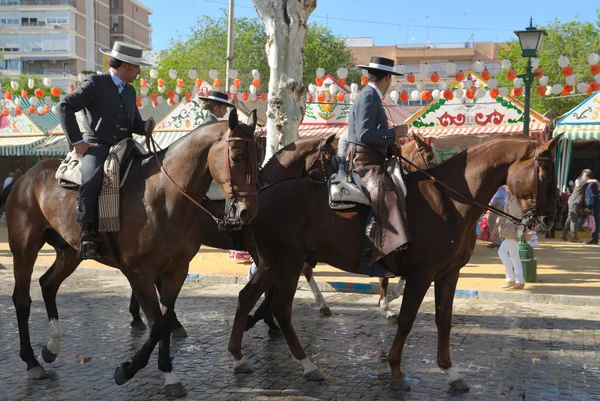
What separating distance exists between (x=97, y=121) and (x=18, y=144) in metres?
21.6

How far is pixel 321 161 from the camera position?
7312mm

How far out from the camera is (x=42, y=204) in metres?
→ 6.27

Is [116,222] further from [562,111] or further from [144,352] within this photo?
[562,111]

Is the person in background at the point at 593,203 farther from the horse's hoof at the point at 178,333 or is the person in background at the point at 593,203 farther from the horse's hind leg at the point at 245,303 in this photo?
the horse's hind leg at the point at 245,303

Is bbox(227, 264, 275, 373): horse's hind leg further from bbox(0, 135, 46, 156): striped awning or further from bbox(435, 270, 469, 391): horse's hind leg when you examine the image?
bbox(0, 135, 46, 156): striped awning

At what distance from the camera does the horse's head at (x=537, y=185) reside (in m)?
5.45

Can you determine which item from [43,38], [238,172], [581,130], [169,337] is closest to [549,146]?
[238,172]

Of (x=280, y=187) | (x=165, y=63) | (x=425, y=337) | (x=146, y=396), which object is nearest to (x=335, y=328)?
(x=425, y=337)

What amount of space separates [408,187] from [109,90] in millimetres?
2729

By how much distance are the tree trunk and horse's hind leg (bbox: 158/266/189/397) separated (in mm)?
7362

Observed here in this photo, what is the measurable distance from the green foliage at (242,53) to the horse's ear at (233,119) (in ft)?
139

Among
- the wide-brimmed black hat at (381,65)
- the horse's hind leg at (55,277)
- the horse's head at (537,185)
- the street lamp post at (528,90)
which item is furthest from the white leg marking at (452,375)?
the street lamp post at (528,90)

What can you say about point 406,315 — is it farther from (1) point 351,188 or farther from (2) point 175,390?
(2) point 175,390

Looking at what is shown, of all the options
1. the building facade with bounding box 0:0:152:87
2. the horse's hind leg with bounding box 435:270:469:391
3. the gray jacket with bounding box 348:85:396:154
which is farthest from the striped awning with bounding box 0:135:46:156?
the building facade with bounding box 0:0:152:87
